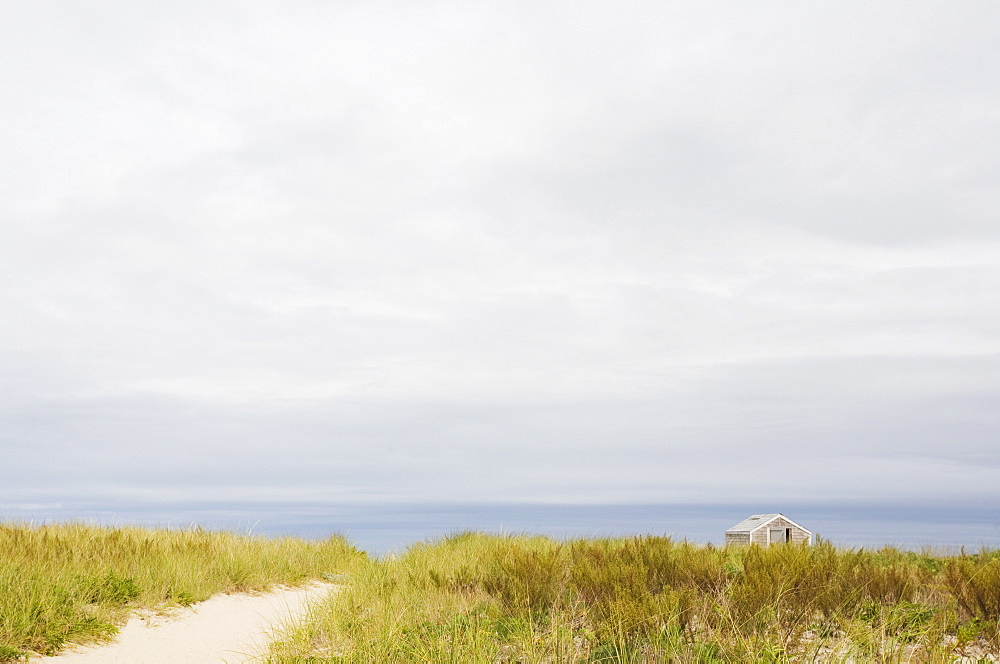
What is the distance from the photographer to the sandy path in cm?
729

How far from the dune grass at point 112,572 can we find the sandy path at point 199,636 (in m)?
0.21

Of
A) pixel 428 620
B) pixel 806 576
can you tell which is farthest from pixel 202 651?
pixel 806 576

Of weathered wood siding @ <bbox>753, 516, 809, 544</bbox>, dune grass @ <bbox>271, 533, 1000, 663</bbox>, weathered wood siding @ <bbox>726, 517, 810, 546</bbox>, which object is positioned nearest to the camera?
dune grass @ <bbox>271, 533, 1000, 663</bbox>

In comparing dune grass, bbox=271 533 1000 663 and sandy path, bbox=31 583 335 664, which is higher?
dune grass, bbox=271 533 1000 663

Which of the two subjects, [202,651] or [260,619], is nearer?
[202,651]

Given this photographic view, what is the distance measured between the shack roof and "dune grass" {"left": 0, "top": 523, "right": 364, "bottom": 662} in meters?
12.2

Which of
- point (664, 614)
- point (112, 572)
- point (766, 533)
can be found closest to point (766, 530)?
point (766, 533)

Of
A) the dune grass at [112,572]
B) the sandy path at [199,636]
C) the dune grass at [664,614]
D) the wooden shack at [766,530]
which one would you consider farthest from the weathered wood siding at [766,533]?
the sandy path at [199,636]

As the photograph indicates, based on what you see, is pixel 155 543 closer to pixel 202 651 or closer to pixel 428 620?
pixel 202 651

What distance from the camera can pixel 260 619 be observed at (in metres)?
9.22

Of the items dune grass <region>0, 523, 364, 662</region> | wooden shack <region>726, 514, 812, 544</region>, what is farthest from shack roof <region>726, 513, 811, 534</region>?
dune grass <region>0, 523, 364, 662</region>

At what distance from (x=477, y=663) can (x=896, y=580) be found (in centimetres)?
491

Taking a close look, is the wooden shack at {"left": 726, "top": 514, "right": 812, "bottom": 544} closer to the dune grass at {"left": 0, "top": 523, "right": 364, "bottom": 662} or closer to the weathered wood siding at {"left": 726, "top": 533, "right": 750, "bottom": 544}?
the weathered wood siding at {"left": 726, "top": 533, "right": 750, "bottom": 544}

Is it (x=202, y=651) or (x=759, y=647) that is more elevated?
(x=759, y=647)
